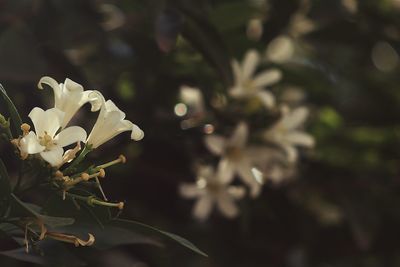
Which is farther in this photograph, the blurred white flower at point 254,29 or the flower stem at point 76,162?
the blurred white flower at point 254,29

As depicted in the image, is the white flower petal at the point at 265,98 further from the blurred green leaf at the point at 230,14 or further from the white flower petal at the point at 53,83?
the white flower petal at the point at 53,83

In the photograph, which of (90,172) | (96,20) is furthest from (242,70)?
(90,172)

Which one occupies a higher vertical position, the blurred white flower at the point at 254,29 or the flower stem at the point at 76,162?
the blurred white flower at the point at 254,29

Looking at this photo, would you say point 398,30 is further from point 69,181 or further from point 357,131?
point 69,181

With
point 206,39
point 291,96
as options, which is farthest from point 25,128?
point 291,96

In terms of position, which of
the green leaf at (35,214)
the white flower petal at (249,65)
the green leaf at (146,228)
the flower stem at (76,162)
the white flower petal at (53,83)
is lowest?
the green leaf at (35,214)

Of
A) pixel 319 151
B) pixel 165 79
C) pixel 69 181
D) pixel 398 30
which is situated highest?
pixel 398 30

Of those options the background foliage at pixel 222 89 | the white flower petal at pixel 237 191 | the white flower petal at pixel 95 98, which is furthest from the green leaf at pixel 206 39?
the white flower petal at pixel 95 98

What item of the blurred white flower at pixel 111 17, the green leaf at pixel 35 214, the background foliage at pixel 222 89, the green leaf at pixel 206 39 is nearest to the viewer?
the green leaf at pixel 35 214
